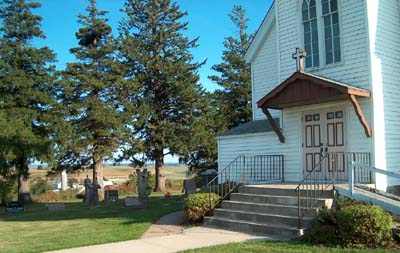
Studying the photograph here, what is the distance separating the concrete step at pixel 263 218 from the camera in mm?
10666

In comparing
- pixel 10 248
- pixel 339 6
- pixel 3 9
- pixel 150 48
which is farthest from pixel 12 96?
pixel 339 6

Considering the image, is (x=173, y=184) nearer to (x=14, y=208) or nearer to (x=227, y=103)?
(x=227, y=103)

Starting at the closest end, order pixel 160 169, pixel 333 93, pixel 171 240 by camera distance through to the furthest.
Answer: pixel 171 240, pixel 333 93, pixel 160 169

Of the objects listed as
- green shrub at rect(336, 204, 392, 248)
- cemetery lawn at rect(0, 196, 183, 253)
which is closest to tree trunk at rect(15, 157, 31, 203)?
cemetery lawn at rect(0, 196, 183, 253)

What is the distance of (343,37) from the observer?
45.0 ft

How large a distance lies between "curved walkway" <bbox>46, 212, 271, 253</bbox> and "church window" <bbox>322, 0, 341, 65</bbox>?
6651mm

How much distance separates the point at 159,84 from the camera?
3856cm

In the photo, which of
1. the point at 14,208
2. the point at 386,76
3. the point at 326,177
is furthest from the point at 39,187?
the point at 386,76

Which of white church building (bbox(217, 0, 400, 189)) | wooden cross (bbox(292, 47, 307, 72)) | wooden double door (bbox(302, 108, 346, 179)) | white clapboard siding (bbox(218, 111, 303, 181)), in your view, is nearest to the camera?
white church building (bbox(217, 0, 400, 189))

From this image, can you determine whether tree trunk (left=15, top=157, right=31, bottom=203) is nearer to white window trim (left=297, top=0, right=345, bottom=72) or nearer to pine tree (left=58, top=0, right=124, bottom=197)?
pine tree (left=58, top=0, right=124, bottom=197)

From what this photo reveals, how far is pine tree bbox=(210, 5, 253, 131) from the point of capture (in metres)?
42.2

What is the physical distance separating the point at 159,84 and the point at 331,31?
25.6 metres

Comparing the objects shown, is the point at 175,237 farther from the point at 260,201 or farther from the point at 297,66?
the point at 297,66

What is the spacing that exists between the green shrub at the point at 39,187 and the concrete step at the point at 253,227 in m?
26.8
